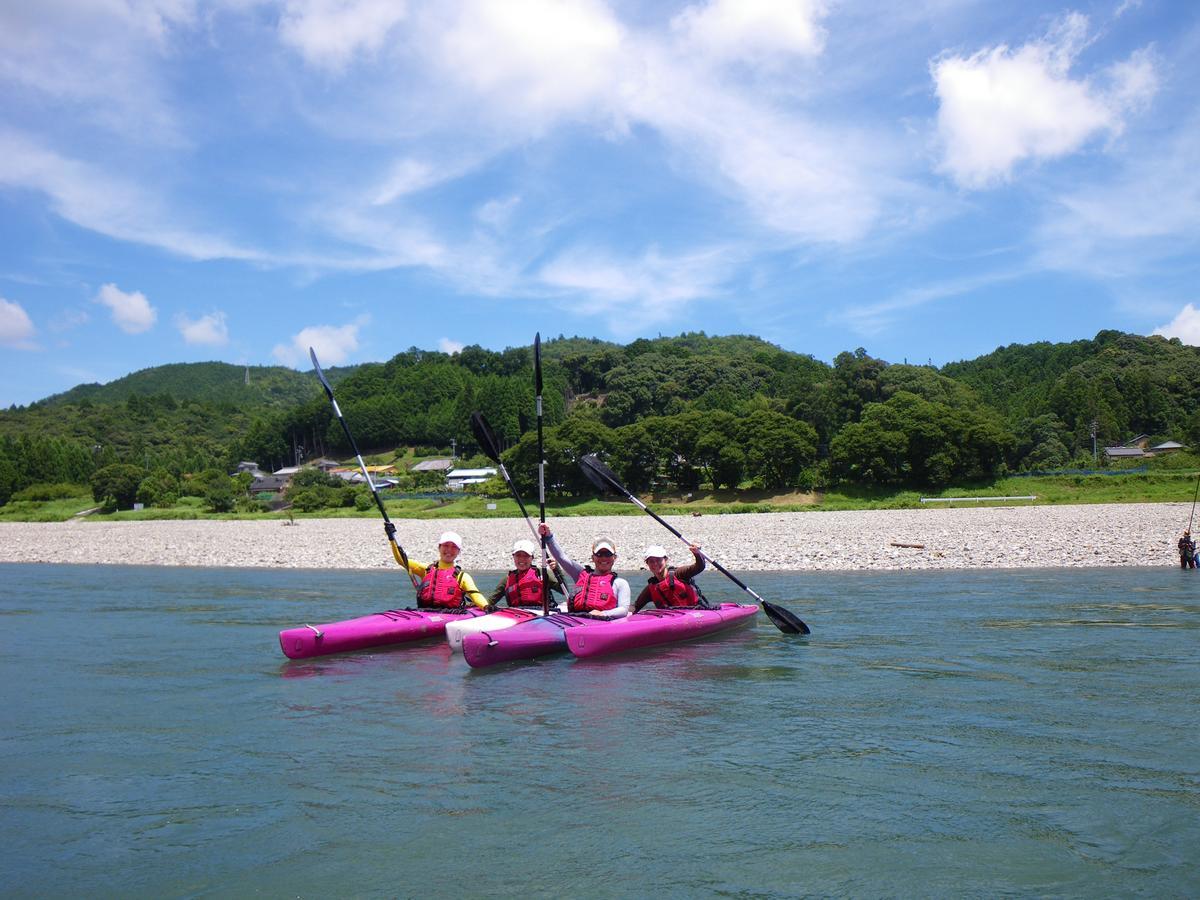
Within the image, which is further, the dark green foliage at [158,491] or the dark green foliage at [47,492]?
the dark green foliage at [47,492]

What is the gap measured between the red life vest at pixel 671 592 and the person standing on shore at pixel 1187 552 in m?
12.4

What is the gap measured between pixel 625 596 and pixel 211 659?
5.55 metres

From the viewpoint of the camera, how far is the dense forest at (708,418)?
5147 cm

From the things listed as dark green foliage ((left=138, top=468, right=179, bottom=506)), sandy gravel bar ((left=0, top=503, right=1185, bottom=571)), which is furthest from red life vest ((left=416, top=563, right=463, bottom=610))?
dark green foliage ((left=138, top=468, right=179, bottom=506))

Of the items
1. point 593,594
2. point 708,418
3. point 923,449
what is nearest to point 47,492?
Answer: point 708,418

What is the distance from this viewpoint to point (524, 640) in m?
11.5

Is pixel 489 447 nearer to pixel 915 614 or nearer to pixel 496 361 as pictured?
pixel 915 614

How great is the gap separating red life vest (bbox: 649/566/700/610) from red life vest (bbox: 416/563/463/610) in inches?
107

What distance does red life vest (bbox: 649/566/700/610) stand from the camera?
44.0ft

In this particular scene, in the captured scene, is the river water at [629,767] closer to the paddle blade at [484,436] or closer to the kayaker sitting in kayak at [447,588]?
the kayaker sitting in kayak at [447,588]

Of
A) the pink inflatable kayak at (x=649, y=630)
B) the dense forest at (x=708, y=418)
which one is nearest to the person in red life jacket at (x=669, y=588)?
the pink inflatable kayak at (x=649, y=630)

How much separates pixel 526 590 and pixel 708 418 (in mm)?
43782

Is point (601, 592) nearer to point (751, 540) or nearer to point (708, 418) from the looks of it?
point (751, 540)

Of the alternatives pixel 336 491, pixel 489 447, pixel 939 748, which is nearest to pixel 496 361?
pixel 336 491
